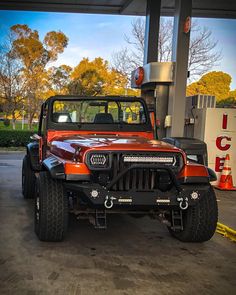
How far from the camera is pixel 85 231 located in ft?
17.0

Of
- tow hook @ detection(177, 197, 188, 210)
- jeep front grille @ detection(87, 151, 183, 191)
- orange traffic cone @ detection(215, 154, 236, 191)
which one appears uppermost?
jeep front grille @ detection(87, 151, 183, 191)

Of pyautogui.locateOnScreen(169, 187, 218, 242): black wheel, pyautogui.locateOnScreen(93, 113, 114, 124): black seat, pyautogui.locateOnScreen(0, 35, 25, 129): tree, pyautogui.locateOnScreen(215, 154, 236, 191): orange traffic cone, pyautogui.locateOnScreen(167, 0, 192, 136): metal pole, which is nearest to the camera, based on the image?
pyautogui.locateOnScreen(169, 187, 218, 242): black wheel

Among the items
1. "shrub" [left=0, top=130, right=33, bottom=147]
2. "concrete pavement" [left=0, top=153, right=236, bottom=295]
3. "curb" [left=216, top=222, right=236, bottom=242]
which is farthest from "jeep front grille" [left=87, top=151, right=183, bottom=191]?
"shrub" [left=0, top=130, right=33, bottom=147]

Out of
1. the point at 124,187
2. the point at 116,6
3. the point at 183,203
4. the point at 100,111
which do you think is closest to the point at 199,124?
the point at 100,111

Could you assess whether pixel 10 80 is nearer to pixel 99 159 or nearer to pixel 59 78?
pixel 59 78

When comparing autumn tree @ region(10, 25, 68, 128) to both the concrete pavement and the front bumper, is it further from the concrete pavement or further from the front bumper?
the front bumper

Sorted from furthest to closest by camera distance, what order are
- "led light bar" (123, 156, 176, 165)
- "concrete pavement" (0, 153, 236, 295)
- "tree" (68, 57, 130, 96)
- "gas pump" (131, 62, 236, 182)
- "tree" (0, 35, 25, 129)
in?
"tree" (68, 57, 130, 96), "tree" (0, 35, 25, 129), "gas pump" (131, 62, 236, 182), "led light bar" (123, 156, 176, 165), "concrete pavement" (0, 153, 236, 295)

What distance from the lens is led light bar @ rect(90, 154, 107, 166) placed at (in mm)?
4254

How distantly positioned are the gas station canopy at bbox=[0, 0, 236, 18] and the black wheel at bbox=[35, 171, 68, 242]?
9.14 metres

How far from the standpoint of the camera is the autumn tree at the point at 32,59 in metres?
24.3

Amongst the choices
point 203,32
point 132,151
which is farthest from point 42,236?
point 203,32

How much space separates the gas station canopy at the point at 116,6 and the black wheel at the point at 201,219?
29.7 ft

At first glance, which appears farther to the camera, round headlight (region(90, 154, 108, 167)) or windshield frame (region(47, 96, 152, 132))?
windshield frame (region(47, 96, 152, 132))

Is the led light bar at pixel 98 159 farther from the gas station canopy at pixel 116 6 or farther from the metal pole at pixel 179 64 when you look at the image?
the gas station canopy at pixel 116 6
